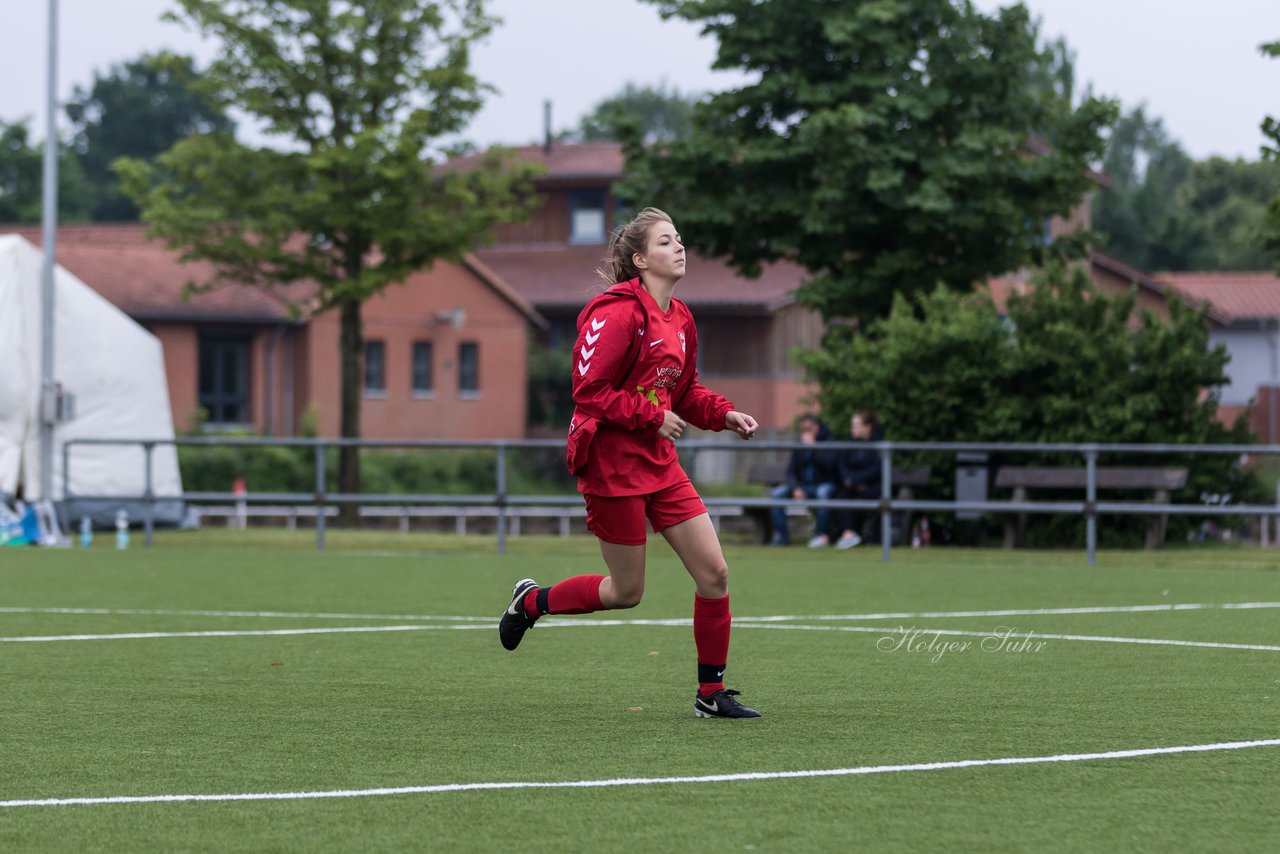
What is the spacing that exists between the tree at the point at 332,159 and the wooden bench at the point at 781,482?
9.31 metres

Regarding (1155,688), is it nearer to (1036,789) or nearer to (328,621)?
(1036,789)

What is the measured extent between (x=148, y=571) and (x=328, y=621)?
512 cm

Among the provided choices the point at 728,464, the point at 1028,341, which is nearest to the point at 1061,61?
the point at 728,464

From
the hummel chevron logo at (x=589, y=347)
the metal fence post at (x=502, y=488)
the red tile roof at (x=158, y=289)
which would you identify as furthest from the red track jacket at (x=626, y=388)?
the red tile roof at (x=158, y=289)

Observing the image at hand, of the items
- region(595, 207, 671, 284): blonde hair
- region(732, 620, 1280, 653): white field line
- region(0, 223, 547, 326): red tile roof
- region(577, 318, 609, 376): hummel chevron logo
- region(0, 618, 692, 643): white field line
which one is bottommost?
region(0, 618, 692, 643): white field line

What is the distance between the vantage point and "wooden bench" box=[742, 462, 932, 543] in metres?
20.5

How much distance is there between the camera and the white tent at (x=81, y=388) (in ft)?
79.1

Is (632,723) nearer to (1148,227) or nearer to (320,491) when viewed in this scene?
(320,491)

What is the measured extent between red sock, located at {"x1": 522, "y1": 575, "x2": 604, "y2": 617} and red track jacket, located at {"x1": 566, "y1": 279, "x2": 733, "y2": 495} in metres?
0.54


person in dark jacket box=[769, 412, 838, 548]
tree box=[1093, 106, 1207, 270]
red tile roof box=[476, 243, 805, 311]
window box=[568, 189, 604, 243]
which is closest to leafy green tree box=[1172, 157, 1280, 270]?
tree box=[1093, 106, 1207, 270]

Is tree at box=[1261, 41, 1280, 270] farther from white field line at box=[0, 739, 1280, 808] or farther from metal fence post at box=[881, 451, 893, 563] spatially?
white field line at box=[0, 739, 1280, 808]

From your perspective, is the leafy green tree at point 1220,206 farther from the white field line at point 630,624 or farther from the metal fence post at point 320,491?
→ the white field line at point 630,624

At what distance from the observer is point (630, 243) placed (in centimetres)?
721

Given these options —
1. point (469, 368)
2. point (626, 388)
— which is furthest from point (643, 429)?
point (469, 368)
